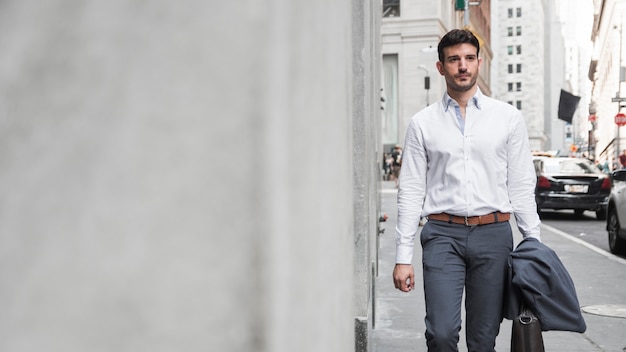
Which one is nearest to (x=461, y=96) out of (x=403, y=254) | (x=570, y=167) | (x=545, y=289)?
(x=403, y=254)

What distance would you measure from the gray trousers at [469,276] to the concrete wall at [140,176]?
255 cm

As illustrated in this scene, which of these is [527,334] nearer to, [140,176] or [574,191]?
[140,176]

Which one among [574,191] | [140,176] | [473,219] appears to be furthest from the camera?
[574,191]

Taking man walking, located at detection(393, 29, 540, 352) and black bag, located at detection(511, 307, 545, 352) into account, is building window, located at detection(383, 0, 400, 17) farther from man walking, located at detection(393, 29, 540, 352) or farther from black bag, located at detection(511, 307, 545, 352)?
black bag, located at detection(511, 307, 545, 352)

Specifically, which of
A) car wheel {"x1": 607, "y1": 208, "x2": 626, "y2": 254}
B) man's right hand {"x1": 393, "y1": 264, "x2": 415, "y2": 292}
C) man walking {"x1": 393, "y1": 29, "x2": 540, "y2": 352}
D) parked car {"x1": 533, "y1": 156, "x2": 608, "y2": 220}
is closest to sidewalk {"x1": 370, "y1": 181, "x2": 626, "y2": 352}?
car wheel {"x1": 607, "y1": 208, "x2": 626, "y2": 254}

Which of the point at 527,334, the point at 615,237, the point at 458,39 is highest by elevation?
the point at 458,39

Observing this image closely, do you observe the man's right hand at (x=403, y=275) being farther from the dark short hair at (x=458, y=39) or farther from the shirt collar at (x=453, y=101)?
the dark short hair at (x=458, y=39)

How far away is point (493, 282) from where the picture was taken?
354 cm

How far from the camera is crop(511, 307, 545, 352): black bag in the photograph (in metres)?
3.38

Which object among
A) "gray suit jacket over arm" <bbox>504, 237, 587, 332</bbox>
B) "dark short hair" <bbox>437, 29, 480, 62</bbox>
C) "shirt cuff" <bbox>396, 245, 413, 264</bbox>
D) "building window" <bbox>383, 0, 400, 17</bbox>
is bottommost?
"gray suit jacket over arm" <bbox>504, 237, 587, 332</bbox>

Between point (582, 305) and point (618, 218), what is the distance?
5.24 meters

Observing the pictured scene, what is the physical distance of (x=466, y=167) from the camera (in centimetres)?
361

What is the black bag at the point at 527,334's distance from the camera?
338 cm

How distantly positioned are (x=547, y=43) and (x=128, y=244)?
180 m
